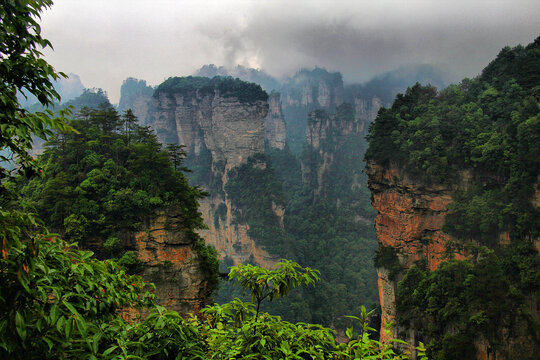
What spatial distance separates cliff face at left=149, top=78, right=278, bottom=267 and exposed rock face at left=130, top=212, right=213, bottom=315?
86.8ft

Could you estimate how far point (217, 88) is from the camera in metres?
46.2

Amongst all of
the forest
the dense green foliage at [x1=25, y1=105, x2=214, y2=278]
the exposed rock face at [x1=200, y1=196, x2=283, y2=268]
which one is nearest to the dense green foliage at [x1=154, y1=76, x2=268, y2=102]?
the exposed rock face at [x1=200, y1=196, x2=283, y2=268]

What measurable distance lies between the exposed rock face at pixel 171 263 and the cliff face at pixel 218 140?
1041 inches

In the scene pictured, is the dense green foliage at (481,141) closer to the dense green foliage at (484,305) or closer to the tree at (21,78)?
the dense green foliage at (484,305)

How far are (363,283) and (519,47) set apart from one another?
26.4m

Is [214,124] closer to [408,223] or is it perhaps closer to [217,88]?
[217,88]

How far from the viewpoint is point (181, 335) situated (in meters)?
2.21

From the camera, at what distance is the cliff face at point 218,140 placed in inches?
1679

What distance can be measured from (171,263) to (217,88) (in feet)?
124

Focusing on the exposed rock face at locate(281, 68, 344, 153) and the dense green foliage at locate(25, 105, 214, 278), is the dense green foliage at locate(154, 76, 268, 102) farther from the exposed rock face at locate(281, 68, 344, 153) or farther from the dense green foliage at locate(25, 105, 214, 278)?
the dense green foliage at locate(25, 105, 214, 278)

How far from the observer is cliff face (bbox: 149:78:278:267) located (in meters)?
42.7

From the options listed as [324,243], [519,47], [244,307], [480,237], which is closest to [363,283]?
[324,243]

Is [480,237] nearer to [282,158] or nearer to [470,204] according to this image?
[470,204]

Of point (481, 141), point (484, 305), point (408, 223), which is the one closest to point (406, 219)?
point (408, 223)
